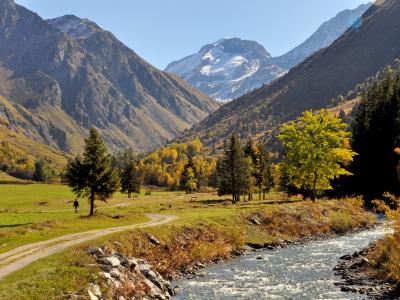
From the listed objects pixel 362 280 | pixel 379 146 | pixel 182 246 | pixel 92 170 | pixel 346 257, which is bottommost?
pixel 362 280

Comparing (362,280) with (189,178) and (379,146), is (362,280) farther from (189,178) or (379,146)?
(189,178)

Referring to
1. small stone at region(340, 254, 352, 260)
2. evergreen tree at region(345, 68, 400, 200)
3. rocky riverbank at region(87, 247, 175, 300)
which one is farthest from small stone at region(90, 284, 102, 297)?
evergreen tree at region(345, 68, 400, 200)

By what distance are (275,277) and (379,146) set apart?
2229 inches

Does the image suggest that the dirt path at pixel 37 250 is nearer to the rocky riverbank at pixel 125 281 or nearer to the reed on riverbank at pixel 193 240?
Result: the reed on riverbank at pixel 193 240

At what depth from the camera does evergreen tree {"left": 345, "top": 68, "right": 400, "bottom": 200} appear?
84856 mm

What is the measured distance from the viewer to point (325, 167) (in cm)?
7888

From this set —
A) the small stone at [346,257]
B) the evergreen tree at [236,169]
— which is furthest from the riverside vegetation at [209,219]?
the small stone at [346,257]

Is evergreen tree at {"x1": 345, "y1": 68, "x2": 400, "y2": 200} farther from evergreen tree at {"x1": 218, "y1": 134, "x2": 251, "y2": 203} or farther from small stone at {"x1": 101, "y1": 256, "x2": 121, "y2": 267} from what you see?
small stone at {"x1": 101, "y1": 256, "x2": 121, "y2": 267}

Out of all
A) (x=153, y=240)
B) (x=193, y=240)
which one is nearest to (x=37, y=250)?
(x=153, y=240)

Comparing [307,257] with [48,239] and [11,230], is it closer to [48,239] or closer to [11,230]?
[48,239]

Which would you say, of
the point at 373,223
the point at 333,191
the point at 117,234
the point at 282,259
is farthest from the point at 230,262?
the point at 333,191

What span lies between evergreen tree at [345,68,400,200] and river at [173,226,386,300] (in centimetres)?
3514

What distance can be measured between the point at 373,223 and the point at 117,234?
44.5 metres

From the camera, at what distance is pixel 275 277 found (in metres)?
39.5
